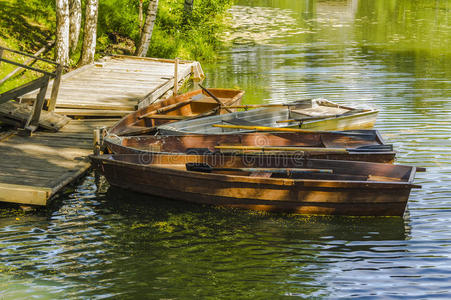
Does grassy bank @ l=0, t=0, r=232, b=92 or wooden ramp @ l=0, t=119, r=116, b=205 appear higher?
grassy bank @ l=0, t=0, r=232, b=92

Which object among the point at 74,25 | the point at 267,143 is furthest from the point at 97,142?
the point at 74,25

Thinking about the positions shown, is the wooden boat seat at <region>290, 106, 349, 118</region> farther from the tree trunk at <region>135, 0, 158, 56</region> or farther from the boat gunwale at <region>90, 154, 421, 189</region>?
the tree trunk at <region>135, 0, 158, 56</region>

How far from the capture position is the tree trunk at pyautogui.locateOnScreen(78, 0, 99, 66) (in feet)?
67.1

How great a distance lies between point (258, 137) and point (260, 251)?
4.13 meters

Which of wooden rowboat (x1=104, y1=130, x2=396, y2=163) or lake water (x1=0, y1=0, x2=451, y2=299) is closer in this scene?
lake water (x1=0, y1=0, x2=451, y2=299)

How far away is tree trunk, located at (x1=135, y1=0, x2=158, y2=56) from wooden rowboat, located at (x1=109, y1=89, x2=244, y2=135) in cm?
645

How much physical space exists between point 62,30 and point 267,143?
9.61 metres

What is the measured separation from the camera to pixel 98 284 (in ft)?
28.1

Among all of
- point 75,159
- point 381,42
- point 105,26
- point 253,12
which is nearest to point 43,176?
point 75,159

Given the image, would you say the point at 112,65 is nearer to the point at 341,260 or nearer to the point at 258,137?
the point at 258,137

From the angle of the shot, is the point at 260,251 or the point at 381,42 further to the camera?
the point at 381,42

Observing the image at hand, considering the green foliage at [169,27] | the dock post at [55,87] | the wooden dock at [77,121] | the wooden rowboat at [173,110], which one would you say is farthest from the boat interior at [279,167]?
the green foliage at [169,27]

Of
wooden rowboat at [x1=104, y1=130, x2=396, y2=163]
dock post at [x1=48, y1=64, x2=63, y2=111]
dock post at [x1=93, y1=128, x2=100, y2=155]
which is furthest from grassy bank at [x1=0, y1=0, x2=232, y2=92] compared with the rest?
wooden rowboat at [x1=104, y1=130, x2=396, y2=163]

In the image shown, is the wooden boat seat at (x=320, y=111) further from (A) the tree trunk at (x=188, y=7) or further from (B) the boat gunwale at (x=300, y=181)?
(A) the tree trunk at (x=188, y=7)
